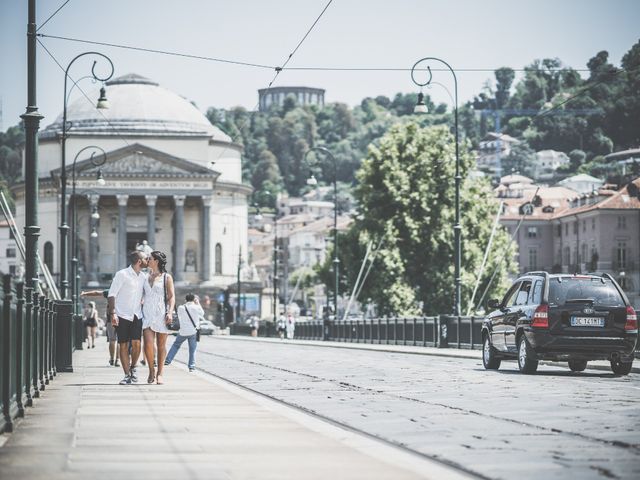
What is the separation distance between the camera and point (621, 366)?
2497cm

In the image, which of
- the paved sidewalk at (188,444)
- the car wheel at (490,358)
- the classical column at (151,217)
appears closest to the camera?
→ the paved sidewalk at (188,444)

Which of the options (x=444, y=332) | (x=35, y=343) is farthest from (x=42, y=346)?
(x=444, y=332)

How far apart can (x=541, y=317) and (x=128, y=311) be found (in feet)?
23.4

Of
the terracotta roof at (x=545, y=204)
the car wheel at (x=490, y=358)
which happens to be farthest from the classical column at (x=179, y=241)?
the car wheel at (x=490, y=358)

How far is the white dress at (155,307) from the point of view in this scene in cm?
2205

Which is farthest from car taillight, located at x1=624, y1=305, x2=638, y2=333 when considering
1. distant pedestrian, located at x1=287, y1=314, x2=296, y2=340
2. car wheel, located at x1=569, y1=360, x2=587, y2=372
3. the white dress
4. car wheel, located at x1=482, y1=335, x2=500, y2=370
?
distant pedestrian, located at x1=287, y1=314, x2=296, y2=340

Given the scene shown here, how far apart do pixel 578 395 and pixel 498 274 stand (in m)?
66.2

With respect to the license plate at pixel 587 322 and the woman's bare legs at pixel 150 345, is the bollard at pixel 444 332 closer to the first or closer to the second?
the license plate at pixel 587 322

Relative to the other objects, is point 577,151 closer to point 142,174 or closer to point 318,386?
point 142,174

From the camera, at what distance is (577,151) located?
190000 millimetres

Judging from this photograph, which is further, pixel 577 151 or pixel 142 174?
pixel 577 151

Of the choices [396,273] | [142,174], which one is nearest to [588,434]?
[396,273]

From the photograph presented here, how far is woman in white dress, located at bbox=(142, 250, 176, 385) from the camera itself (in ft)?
72.4

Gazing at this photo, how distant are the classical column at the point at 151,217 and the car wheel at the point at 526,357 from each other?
111m
